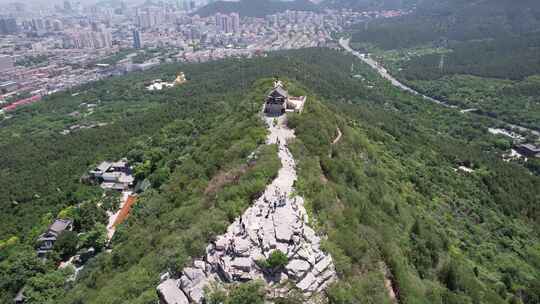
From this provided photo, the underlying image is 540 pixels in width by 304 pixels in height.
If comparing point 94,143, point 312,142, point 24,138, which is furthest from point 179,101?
point 312,142

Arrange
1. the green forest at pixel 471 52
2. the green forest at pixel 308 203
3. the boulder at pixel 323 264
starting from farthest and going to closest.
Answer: the green forest at pixel 471 52 → the green forest at pixel 308 203 → the boulder at pixel 323 264

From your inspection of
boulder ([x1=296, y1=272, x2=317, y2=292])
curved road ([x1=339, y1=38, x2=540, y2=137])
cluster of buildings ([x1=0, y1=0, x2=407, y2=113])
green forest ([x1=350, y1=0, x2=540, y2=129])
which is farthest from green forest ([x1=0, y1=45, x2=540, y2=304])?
cluster of buildings ([x1=0, y1=0, x2=407, y2=113])

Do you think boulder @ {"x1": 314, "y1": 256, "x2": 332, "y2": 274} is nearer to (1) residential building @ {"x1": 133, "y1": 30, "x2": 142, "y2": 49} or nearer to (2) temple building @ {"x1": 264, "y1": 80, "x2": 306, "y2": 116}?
(2) temple building @ {"x1": 264, "y1": 80, "x2": 306, "y2": 116}

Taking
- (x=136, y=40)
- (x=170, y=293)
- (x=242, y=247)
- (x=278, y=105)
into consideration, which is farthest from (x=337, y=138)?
(x=136, y=40)

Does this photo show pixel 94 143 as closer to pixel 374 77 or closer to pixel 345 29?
pixel 374 77

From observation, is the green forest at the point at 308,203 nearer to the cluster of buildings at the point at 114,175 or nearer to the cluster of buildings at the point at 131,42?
the cluster of buildings at the point at 114,175

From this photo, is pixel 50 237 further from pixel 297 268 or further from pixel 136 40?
pixel 136 40

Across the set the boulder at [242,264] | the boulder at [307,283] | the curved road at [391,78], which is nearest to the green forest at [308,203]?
the boulder at [307,283]
